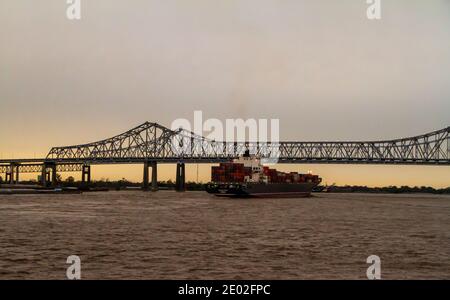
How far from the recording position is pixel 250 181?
12694 cm

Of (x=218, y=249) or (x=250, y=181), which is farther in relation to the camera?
(x=250, y=181)

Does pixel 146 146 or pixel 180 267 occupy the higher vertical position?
pixel 146 146

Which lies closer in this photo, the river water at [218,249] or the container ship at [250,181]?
the river water at [218,249]

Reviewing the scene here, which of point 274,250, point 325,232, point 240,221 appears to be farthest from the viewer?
point 240,221

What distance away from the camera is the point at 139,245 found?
3566 centimetres

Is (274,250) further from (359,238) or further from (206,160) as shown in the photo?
(206,160)

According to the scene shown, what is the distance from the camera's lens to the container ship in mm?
124938

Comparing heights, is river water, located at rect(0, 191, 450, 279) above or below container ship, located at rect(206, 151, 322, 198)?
below

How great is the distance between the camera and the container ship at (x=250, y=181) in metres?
125

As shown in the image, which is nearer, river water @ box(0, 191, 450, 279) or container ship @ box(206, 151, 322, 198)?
river water @ box(0, 191, 450, 279)

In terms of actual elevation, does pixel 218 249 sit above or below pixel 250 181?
below

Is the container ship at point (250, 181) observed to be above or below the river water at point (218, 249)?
above
